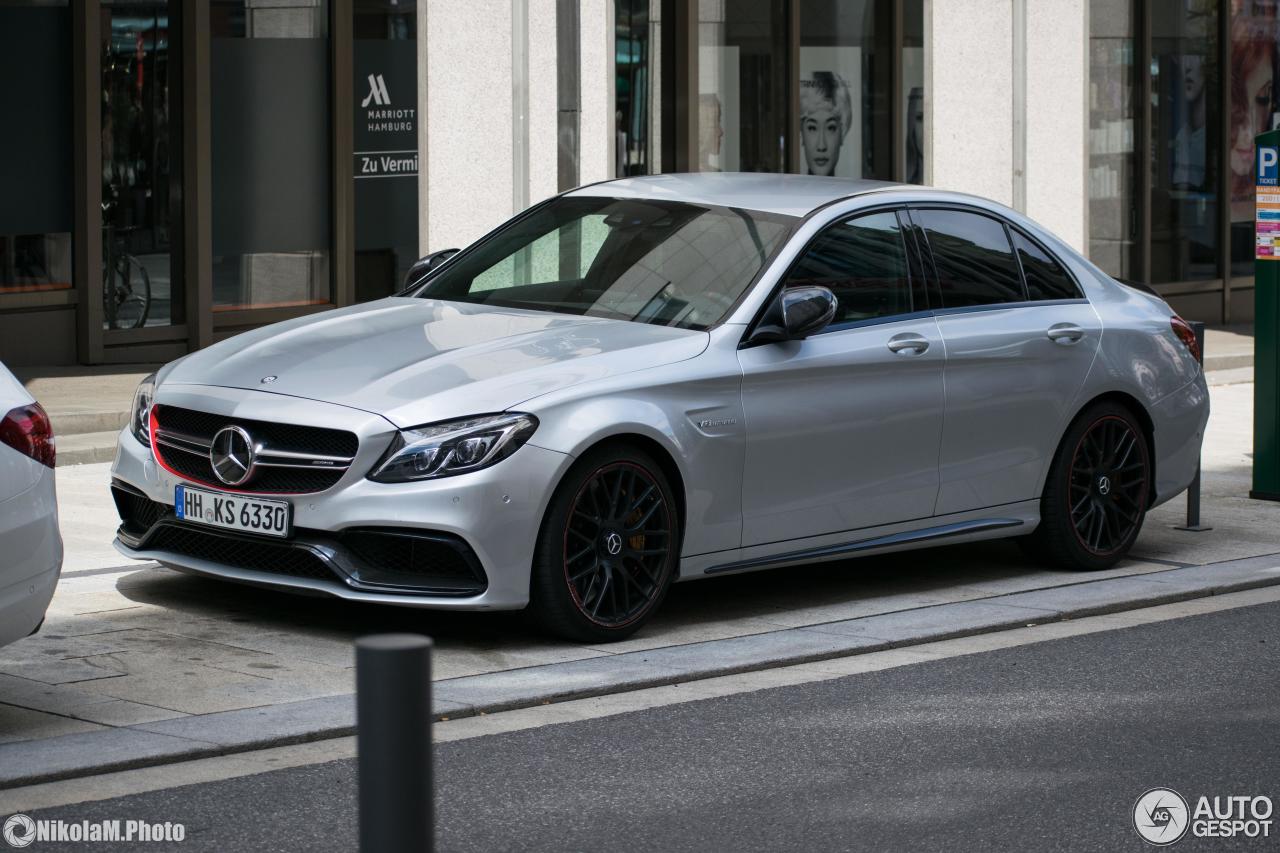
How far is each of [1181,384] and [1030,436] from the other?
3.47ft

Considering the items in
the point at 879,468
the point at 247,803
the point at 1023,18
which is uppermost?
the point at 1023,18

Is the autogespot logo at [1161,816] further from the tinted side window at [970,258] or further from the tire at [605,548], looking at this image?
the tinted side window at [970,258]

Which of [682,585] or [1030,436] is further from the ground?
[1030,436]

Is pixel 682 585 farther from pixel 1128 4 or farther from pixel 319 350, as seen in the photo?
pixel 1128 4

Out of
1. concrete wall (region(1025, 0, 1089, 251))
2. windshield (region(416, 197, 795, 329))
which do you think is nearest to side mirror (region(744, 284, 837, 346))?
windshield (region(416, 197, 795, 329))

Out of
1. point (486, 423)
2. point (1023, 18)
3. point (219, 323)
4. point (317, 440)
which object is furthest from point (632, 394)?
point (1023, 18)

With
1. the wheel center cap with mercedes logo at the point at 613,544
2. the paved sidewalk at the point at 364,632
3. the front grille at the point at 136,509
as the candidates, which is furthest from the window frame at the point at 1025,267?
the front grille at the point at 136,509

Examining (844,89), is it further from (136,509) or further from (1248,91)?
(136,509)

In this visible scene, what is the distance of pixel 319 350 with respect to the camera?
7.39m

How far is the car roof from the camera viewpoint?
27.1ft

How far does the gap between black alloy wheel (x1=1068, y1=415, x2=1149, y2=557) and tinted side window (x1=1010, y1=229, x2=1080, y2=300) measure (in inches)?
22.3

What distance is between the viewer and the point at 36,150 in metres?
14.6

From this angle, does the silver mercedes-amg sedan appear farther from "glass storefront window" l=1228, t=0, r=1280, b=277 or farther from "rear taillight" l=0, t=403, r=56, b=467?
"glass storefront window" l=1228, t=0, r=1280, b=277

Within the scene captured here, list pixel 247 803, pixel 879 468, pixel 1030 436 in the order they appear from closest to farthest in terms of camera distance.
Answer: pixel 247 803 → pixel 879 468 → pixel 1030 436
